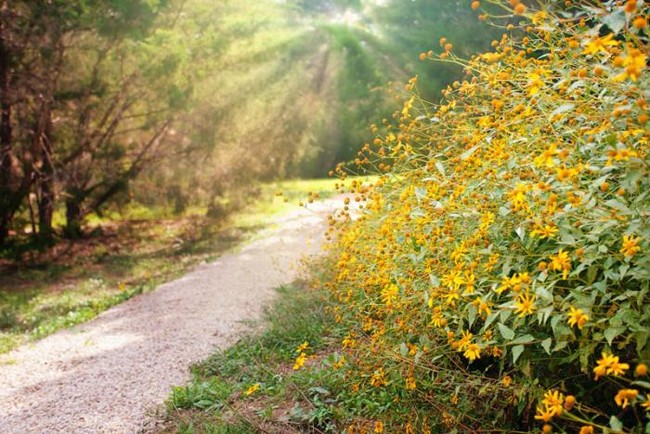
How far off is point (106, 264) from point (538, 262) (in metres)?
7.74

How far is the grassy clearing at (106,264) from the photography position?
6102 mm

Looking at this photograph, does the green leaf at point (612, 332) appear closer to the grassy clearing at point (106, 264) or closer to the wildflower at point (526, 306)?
the wildflower at point (526, 306)

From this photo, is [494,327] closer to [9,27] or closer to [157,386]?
[157,386]

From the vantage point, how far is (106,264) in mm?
8750

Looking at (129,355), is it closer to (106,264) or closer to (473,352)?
(473,352)

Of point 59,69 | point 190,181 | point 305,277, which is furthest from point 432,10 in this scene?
point 305,277

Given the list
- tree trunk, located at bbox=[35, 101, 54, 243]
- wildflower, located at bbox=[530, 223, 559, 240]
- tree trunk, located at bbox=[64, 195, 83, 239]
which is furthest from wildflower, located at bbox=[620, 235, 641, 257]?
tree trunk, located at bbox=[64, 195, 83, 239]

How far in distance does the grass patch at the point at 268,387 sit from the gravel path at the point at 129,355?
0.66ft

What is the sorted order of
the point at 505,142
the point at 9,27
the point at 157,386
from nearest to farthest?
the point at 505,142 < the point at 157,386 < the point at 9,27

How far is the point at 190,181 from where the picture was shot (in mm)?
9594

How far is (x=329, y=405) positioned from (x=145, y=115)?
729 centimetres

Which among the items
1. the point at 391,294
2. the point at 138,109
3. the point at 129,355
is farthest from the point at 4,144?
the point at 391,294

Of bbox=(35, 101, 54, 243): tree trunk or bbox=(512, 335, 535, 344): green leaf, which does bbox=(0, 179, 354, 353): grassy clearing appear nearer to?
bbox=(35, 101, 54, 243): tree trunk

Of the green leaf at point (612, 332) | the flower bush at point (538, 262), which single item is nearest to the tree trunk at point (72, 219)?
the flower bush at point (538, 262)
